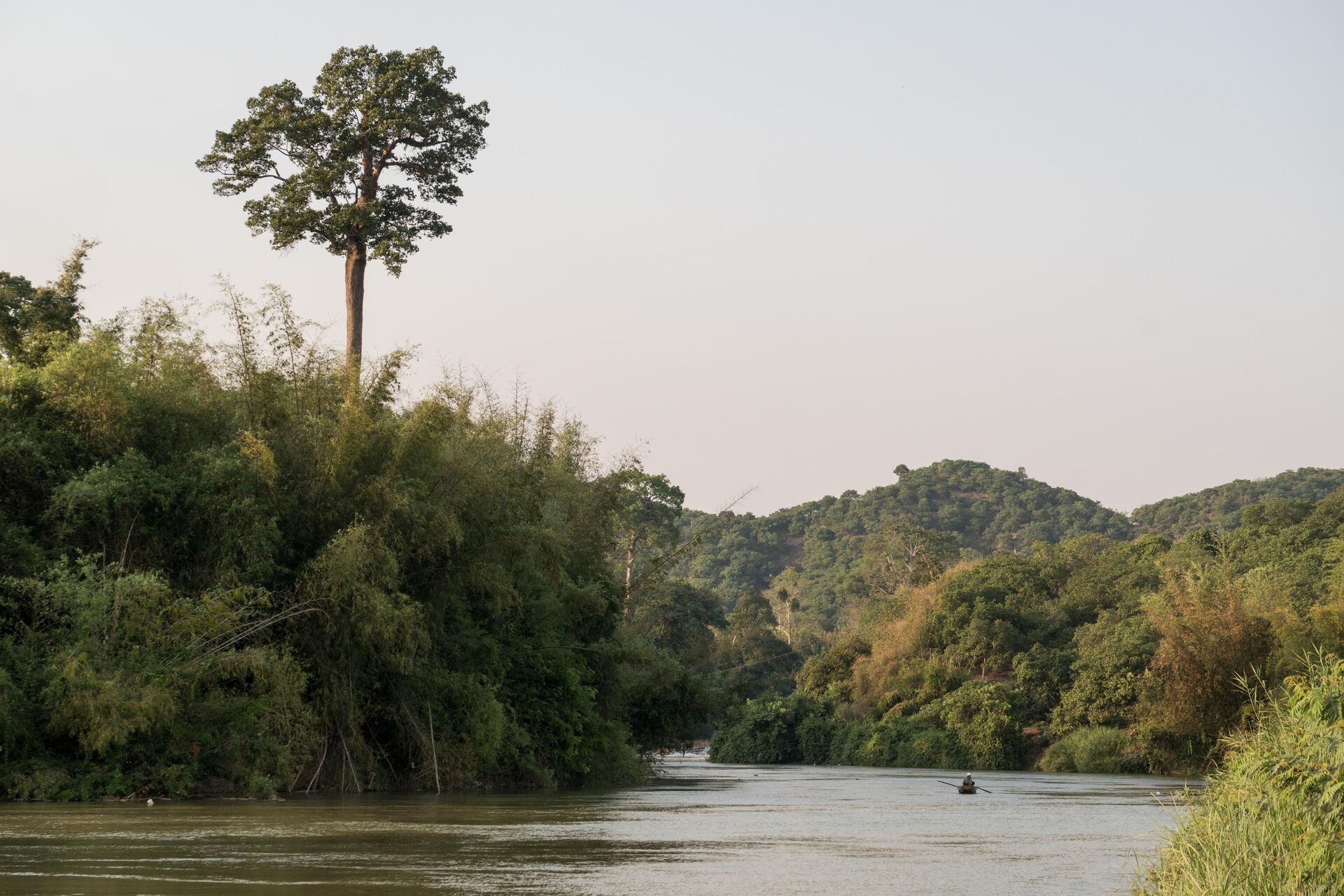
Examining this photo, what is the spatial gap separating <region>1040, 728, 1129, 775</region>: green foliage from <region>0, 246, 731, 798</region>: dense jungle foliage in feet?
89.7

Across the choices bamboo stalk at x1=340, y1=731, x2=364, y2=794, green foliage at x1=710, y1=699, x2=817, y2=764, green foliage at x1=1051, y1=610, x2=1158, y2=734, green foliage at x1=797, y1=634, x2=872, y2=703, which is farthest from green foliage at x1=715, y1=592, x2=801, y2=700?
bamboo stalk at x1=340, y1=731, x2=364, y2=794

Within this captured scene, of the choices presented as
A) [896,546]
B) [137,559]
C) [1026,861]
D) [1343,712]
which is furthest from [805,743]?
[1343,712]

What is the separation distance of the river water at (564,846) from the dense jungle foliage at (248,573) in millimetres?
1298

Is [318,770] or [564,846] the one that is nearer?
[564,846]

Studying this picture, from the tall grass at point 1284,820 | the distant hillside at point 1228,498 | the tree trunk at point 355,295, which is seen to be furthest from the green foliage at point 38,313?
the distant hillside at point 1228,498

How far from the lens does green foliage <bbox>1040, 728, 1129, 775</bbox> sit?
52562mm

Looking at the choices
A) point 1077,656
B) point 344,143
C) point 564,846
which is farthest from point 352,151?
point 1077,656

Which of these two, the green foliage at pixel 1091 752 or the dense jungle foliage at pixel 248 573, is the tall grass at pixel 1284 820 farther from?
the green foliage at pixel 1091 752

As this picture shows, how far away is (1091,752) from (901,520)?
74.0 m

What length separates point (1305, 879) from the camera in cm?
925

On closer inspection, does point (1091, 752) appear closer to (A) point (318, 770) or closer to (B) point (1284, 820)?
(A) point (318, 770)

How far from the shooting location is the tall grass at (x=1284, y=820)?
9.04m

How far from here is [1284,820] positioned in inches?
377

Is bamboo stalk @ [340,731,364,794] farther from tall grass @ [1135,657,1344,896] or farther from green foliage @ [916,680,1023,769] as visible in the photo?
green foliage @ [916,680,1023,769]
